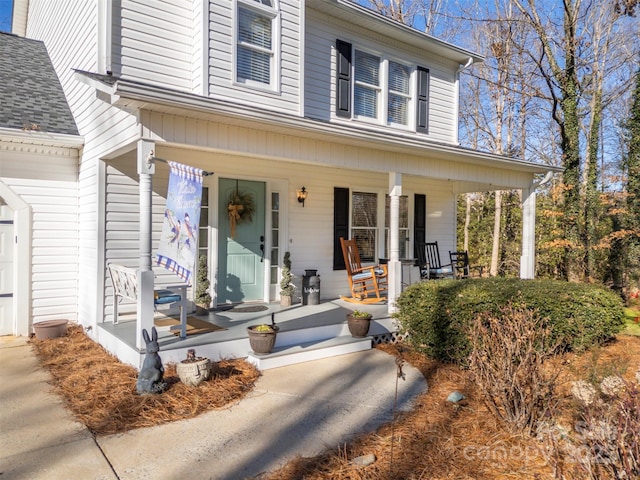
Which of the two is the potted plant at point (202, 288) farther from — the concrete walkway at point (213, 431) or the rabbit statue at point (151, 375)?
the rabbit statue at point (151, 375)

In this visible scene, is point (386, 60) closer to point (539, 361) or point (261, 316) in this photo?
point (261, 316)

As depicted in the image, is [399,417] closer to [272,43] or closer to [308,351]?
[308,351]

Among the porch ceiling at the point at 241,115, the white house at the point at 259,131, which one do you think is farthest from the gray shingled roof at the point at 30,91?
the porch ceiling at the point at 241,115

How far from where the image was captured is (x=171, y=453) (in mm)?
2986

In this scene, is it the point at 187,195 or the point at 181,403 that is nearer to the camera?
the point at 181,403

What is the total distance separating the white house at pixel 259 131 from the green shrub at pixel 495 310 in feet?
4.22

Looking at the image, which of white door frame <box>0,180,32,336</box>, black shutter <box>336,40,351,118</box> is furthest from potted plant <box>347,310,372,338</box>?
white door frame <box>0,180,32,336</box>

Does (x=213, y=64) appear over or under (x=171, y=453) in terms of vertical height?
over

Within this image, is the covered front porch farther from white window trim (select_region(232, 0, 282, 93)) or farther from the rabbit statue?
white window trim (select_region(232, 0, 282, 93))

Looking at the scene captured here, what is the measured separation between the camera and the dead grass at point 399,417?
8.71ft

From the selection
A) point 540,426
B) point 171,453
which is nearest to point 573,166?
point 540,426

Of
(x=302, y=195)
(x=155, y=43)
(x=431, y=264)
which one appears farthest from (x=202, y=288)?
(x=431, y=264)

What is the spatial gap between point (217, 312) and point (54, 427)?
3.05 m

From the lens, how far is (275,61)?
21.4 ft
